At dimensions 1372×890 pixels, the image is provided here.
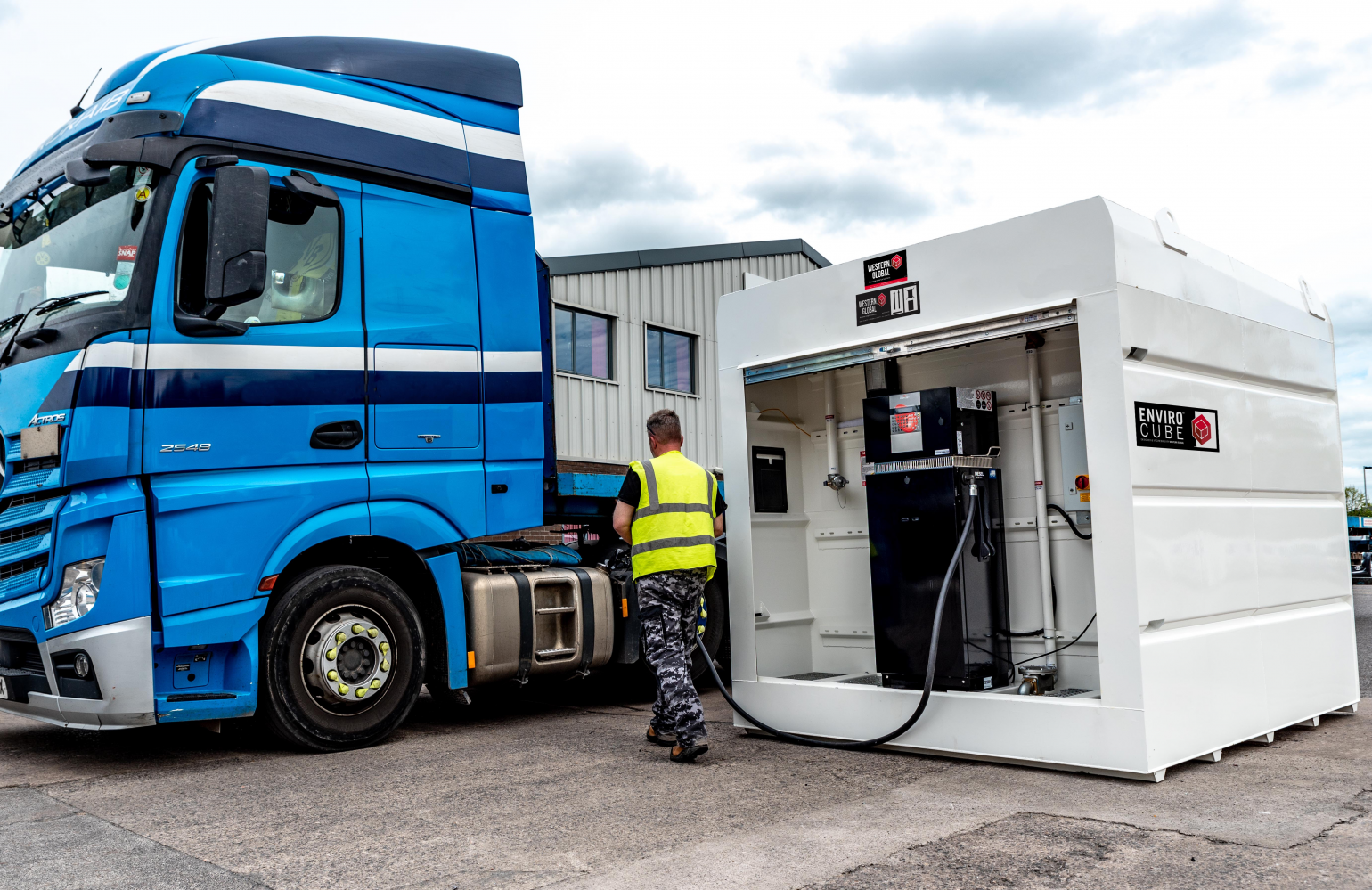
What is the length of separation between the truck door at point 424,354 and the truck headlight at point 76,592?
1350mm

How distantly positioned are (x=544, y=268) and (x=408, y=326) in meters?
1.57

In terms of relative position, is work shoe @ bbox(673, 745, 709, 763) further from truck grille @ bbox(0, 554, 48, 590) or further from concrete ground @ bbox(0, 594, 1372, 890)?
truck grille @ bbox(0, 554, 48, 590)

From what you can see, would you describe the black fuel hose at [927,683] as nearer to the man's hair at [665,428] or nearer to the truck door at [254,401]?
the man's hair at [665,428]

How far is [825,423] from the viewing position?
724 cm

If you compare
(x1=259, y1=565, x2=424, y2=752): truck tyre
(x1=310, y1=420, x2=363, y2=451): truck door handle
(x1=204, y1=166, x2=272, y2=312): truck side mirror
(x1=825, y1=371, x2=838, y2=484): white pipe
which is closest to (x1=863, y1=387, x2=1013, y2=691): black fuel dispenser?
(x1=825, y1=371, x2=838, y2=484): white pipe

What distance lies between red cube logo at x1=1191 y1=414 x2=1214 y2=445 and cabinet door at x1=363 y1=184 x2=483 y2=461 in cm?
374

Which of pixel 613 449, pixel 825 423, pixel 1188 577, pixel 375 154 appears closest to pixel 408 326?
pixel 375 154

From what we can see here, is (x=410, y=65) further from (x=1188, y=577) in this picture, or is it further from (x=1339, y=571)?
(x=1339, y=571)

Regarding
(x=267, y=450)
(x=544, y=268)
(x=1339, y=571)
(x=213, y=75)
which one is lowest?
(x=1339, y=571)

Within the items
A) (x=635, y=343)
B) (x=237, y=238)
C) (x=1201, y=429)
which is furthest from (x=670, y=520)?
(x=635, y=343)

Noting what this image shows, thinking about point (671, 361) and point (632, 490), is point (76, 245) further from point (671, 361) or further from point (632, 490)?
point (671, 361)

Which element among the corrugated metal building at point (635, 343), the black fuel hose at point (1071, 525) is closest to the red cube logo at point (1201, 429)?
the black fuel hose at point (1071, 525)

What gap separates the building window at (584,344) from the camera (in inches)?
629

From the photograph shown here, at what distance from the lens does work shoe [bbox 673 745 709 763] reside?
548cm
